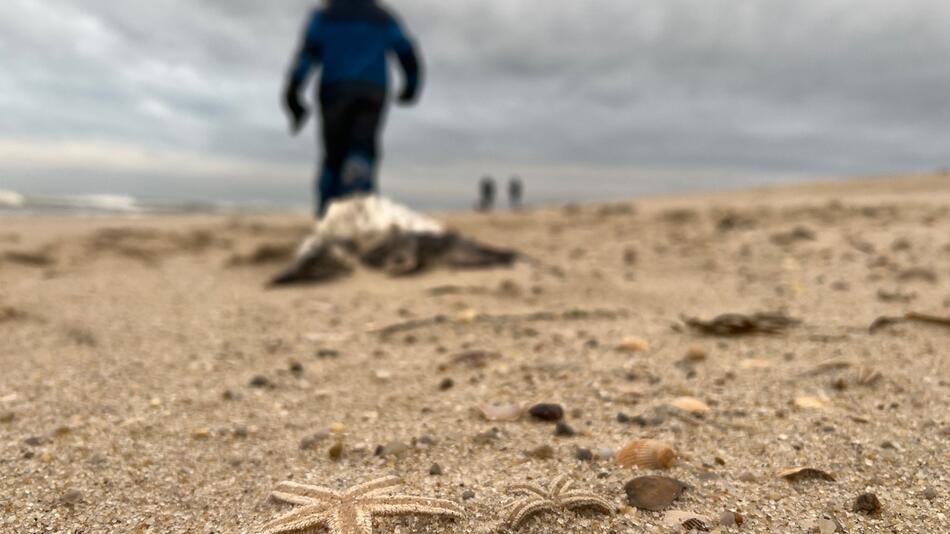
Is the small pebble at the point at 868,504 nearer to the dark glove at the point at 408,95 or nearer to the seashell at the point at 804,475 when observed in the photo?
the seashell at the point at 804,475

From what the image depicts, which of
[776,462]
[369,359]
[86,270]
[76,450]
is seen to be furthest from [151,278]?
[776,462]

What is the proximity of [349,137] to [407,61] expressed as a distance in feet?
2.86

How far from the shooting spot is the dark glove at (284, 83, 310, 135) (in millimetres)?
5320

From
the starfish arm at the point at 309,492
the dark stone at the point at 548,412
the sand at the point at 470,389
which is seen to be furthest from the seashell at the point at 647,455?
the starfish arm at the point at 309,492

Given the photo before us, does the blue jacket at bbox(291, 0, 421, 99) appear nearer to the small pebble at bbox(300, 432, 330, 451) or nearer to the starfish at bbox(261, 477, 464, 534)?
the small pebble at bbox(300, 432, 330, 451)

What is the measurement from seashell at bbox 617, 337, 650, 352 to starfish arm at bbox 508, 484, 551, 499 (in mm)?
1187

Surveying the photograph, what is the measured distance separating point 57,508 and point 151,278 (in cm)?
333

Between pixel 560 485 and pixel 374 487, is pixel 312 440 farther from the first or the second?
pixel 560 485

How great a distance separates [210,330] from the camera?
2756 millimetres

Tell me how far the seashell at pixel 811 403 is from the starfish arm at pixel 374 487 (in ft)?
3.68

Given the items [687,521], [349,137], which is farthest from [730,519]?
[349,137]

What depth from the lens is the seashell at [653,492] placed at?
1168 mm

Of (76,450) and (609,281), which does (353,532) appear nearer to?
(76,450)

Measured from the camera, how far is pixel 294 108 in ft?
17.7
